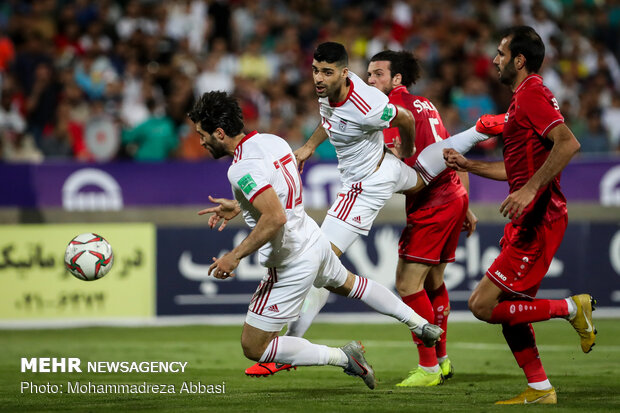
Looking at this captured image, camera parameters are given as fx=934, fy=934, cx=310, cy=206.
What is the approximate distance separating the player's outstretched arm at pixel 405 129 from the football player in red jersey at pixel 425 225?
283 mm

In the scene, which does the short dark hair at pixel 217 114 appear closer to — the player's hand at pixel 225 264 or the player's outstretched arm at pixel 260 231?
the player's outstretched arm at pixel 260 231

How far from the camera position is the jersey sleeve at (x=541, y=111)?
6219 mm

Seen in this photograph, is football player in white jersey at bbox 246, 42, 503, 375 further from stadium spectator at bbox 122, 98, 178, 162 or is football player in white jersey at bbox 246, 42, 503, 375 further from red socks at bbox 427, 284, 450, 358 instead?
stadium spectator at bbox 122, 98, 178, 162

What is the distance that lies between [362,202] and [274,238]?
1316mm

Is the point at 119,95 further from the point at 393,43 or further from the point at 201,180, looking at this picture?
the point at 393,43

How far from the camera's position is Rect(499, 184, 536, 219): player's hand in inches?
240

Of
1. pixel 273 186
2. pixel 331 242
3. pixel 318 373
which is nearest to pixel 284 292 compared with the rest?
pixel 273 186

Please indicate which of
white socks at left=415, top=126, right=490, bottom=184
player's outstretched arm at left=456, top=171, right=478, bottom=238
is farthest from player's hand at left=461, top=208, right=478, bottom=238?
white socks at left=415, top=126, right=490, bottom=184

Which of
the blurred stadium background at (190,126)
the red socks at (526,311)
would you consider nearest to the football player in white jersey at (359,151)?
the red socks at (526,311)

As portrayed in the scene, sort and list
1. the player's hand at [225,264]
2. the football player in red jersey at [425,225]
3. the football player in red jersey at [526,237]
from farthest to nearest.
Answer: the football player in red jersey at [425,225] → the football player in red jersey at [526,237] → the player's hand at [225,264]

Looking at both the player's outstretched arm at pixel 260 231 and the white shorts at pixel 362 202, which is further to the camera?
the white shorts at pixel 362 202

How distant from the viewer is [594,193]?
13734 millimetres

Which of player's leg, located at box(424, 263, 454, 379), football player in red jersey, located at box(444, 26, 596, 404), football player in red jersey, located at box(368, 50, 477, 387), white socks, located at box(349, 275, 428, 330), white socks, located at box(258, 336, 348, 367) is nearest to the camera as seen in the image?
football player in red jersey, located at box(444, 26, 596, 404)

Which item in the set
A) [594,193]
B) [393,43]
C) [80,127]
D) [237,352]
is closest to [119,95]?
[80,127]
